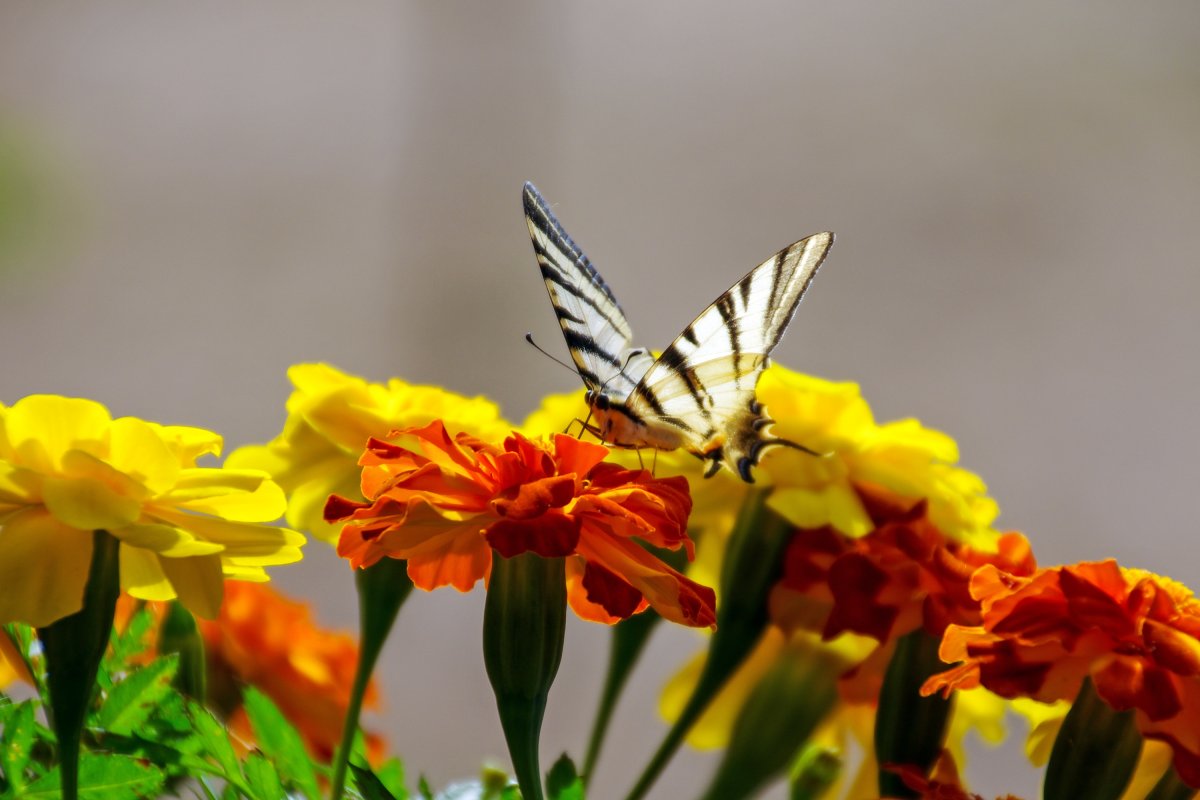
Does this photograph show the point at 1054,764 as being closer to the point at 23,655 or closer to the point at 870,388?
the point at 23,655

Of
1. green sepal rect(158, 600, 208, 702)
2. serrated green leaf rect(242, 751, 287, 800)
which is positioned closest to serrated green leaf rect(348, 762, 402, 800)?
serrated green leaf rect(242, 751, 287, 800)

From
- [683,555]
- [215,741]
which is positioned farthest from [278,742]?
[683,555]

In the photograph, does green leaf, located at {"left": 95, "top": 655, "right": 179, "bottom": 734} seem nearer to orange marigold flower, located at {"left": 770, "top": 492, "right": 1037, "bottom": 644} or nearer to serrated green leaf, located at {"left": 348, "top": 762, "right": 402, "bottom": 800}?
serrated green leaf, located at {"left": 348, "top": 762, "right": 402, "bottom": 800}

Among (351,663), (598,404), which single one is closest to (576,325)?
(598,404)

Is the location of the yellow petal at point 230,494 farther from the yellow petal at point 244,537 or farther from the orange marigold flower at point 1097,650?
the orange marigold flower at point 1097,650

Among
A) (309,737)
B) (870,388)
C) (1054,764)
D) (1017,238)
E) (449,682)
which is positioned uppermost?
(1017,238)

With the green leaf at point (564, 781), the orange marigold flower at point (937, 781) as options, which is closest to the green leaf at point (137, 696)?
the green leaf at point (564, 781)
